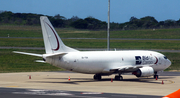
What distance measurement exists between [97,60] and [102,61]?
84cm

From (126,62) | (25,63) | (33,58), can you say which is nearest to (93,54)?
(126,62)

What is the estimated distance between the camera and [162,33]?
395ft

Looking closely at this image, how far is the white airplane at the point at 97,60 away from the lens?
129 feet

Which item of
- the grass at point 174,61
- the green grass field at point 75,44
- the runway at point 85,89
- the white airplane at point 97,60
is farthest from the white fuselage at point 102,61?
the green grass field at point 75,44

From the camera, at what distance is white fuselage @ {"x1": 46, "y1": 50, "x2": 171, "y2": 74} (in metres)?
39.3

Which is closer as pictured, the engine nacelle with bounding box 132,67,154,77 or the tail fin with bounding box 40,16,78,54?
the tail fin with bounding box 40,16,78,54

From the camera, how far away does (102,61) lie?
42250 millimetres

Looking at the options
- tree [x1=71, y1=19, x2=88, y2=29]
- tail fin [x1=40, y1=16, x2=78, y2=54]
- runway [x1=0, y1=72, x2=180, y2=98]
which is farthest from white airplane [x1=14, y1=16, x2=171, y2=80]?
tree [x1=71, y1=19, x2=88, y2=29]

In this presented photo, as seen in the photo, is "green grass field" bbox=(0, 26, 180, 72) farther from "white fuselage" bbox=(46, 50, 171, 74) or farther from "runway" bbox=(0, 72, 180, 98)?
"runway" bbox=(0, 72, 180, 98)

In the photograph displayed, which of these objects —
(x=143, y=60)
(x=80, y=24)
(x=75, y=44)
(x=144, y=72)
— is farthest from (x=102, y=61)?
(x=80, y=24)

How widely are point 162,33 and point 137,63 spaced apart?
A: 7850cm

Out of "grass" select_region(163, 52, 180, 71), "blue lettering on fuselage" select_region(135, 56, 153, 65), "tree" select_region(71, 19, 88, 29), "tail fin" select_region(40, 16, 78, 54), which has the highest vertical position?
"tree" select_region(71, 19, 88, 29)

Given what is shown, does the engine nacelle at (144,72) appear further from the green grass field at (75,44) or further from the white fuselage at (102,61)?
the green grass field at (75,44)

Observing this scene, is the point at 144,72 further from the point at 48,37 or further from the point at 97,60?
the point at 48,37
